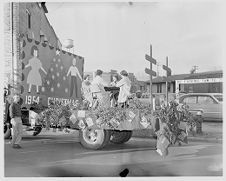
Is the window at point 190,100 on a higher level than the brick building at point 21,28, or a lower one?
lower

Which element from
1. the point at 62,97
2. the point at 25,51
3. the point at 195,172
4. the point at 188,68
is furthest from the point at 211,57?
the point at 25,51

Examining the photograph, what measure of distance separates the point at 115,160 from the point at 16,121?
1.80 meters

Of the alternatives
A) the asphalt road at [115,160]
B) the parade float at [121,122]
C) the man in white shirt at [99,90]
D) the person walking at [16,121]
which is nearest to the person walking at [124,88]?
the parade float at [121,122]

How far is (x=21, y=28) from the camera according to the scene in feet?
19.2

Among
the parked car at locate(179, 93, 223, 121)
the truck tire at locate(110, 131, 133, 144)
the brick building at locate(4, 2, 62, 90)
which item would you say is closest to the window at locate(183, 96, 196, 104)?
the parked car at locate(179, 93, 223, 121)

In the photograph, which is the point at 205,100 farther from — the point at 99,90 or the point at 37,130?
the point at 37,130

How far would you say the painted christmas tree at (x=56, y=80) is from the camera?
227 inches

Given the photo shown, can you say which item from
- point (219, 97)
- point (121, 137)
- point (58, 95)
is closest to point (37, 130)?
point (58, 95)

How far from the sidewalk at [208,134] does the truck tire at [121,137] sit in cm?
11

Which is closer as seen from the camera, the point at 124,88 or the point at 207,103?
the point at 207,103

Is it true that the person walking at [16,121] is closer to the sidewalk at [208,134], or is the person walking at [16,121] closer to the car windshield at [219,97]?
the sidewalk at [208,134]

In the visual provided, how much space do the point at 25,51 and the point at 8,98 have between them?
0.82m

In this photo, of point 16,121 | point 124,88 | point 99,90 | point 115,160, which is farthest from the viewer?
point 16,121

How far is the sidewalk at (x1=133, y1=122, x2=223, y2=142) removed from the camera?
5285 mm
